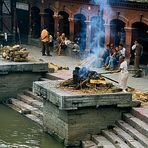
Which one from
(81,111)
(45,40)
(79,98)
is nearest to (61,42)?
(45,40)

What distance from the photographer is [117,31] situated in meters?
28.1

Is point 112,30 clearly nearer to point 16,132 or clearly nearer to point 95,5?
point 95,5

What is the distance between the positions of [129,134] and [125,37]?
10.5m

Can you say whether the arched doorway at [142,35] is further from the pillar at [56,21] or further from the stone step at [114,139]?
the stone step at [114,139]

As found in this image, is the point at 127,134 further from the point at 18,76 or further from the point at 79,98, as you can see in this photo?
the point at 18,76

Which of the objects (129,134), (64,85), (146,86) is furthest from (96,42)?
(129,134)

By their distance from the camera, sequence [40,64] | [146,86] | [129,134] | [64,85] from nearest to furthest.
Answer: [129,134], [64,85], [146,86], [40,64]

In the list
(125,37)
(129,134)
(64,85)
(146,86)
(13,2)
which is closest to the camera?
(129,134)

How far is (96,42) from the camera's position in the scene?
29938mm

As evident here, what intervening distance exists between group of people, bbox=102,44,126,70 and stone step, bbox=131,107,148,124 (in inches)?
289

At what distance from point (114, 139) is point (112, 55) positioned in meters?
9.05


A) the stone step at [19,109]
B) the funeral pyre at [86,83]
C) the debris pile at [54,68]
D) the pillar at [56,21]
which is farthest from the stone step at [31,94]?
the pillar at [56,21]

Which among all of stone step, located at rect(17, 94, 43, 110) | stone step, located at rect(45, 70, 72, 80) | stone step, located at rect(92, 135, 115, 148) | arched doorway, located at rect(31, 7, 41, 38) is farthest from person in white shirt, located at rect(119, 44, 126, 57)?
arched doorway, located at rect(31, 7, 41, 38)

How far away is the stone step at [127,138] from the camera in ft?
53.9
